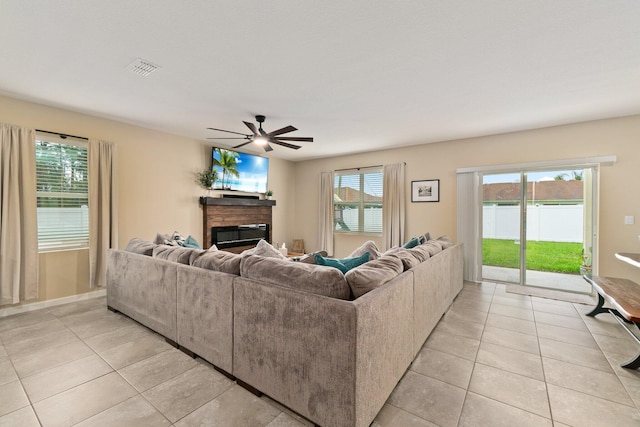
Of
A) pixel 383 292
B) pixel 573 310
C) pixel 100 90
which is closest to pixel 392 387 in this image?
pixel 383 292

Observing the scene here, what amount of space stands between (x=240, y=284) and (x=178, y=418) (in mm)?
839

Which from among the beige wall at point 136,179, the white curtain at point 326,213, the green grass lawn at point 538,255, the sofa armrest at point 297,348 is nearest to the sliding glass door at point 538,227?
the green grass lawn at point 538,255

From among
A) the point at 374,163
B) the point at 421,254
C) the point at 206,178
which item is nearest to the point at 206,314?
the point at 421,254

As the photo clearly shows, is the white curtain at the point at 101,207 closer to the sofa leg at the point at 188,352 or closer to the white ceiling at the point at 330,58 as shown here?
the white ceiling at the point at 330,58

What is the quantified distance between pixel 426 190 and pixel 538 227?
1895mm

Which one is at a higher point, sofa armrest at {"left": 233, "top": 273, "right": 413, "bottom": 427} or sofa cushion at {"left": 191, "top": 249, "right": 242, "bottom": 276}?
sofa cushion at {"left": 191, "top": 249, "right": 242, "bottom": 276}

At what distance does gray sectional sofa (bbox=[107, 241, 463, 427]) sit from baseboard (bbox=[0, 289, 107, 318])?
6.59 ft

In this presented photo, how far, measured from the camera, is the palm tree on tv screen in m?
5.34

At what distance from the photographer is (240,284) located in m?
1.95

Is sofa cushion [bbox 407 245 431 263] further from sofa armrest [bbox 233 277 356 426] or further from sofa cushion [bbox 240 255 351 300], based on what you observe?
sofa armrest [bbox 233 277 356 426]

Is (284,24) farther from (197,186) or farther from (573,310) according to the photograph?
(573,310)

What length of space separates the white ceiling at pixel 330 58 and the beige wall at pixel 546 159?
13.0 inches

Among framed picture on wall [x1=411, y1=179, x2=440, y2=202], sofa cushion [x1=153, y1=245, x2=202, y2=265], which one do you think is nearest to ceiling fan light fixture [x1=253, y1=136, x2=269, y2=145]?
sofa cushion [x1=153, y1=245, x2=202, y2=265]

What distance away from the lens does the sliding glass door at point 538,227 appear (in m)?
4.32
